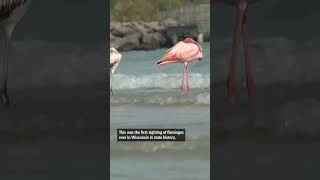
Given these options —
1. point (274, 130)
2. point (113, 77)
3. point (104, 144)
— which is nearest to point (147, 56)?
point (113, 77)

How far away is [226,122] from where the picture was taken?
19.3ft

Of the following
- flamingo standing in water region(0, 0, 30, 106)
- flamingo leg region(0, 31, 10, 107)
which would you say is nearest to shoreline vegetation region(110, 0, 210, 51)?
flamingo standing in water region(0, 0, 30, 106)

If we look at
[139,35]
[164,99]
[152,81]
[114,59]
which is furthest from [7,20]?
[164,99]

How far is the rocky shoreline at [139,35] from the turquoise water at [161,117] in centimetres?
7

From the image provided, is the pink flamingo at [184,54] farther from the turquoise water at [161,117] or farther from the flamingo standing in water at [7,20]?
the flamingo standing in water at [7,20]

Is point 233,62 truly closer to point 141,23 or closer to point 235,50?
point 235,50

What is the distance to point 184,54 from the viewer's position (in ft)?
19.2

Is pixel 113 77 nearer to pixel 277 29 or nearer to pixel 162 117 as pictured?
pixel 162 117

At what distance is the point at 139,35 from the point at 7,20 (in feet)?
3.78

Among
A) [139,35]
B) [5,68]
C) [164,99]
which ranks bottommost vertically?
[164,99]

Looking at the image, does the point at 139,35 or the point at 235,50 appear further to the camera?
the point at 139,35

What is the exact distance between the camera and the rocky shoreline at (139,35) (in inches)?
233

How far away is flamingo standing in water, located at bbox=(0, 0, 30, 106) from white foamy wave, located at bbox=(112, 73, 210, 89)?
960 millimetres

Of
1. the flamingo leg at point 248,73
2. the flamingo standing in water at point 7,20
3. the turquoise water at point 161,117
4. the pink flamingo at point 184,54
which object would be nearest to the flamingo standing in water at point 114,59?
the turquoise water at point 161,117
